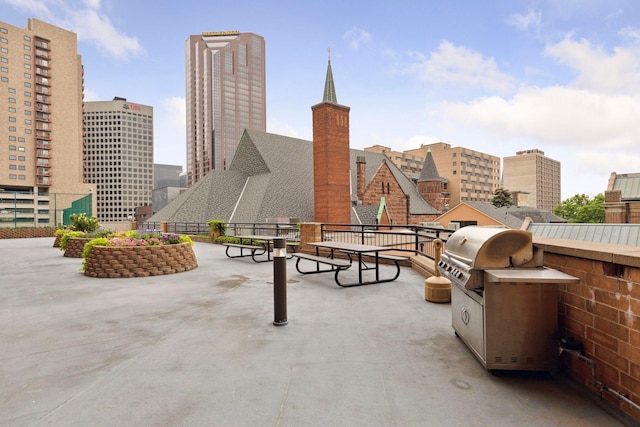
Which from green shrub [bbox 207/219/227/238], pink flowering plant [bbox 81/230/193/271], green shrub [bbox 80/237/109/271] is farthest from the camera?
green shrub [bbox 207/219/227/238]

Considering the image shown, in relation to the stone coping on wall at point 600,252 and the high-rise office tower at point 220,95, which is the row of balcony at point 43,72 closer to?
the high-rise office tower at point 220,95

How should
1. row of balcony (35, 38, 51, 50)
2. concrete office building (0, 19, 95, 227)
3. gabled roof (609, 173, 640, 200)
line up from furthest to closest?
row of balcony (35, 38, 51, 50) < concrete office building (0, 19, 95, 227) < gabled roof (609, 173, 640, 200)

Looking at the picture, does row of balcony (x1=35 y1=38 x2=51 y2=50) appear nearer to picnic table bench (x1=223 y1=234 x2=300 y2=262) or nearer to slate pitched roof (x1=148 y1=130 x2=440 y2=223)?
slate pitched roof (x1=148 y1=130 x2=440 y2=223)

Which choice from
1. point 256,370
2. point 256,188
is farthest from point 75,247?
point 256,188

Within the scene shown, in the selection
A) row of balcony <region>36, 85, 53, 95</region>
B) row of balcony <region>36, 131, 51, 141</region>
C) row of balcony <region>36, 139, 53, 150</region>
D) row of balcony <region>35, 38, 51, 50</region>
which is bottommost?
row of balcony <region>36, 139, 53, 150</region>

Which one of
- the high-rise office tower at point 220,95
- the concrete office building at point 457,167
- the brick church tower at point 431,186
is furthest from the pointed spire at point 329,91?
the high-rise office tower at point 220,95

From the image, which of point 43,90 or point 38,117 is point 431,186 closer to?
point 38,117

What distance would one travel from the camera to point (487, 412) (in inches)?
104

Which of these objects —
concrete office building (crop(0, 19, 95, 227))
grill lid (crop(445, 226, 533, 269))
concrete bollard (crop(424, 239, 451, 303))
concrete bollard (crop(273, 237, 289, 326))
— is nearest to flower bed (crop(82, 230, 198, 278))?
concrete bollard (crop(273, 237, 289, 326))

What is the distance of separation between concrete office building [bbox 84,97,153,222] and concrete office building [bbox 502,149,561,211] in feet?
549

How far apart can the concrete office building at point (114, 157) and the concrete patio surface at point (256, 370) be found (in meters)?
159

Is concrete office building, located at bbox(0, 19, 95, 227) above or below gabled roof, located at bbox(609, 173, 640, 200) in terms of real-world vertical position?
above

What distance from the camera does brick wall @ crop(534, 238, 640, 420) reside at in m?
2.41

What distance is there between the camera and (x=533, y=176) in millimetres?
159375
